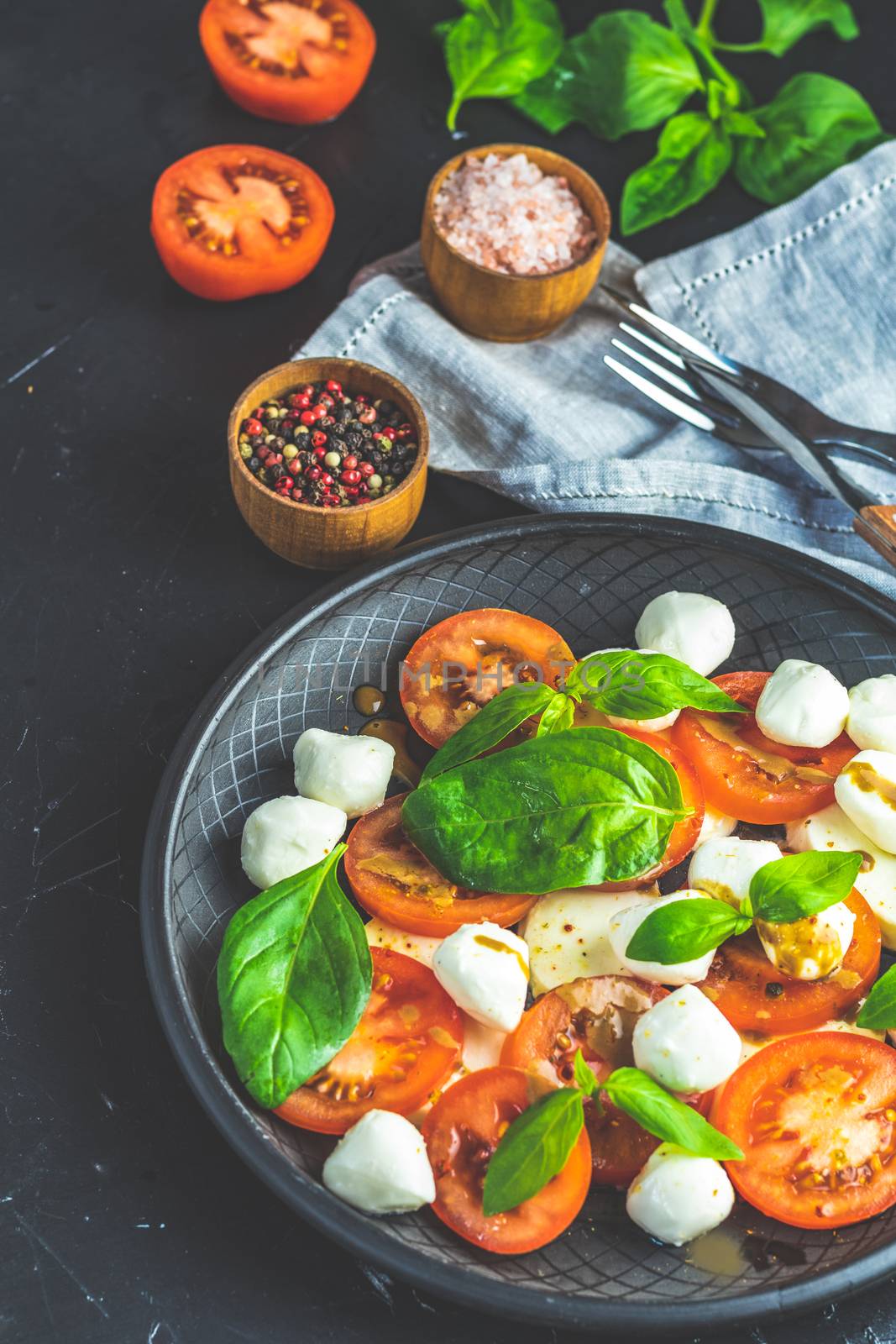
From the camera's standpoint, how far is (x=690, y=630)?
69.7 inches

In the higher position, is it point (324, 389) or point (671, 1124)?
point (324, 389)

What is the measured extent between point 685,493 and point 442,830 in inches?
30.1

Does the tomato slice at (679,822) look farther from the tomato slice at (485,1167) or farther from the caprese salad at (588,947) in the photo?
the tomato slice at (485,1167)

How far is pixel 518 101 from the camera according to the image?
248 cm

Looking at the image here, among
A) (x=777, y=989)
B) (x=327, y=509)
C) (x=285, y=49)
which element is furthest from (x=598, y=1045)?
(x=285, y=49)

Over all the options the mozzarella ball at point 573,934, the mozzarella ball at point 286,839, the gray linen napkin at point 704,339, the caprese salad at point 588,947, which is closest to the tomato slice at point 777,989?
the caprese salad at point 588,947

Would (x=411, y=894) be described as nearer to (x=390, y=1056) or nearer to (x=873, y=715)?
(x=390, y=1056)

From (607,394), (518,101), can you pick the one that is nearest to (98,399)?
(607,394)

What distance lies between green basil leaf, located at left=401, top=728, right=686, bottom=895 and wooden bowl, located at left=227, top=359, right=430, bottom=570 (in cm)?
47

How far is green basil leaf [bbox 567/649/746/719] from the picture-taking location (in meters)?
1.65

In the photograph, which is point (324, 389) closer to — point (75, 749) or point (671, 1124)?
point (75, 749)

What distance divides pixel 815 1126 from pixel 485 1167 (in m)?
0.36

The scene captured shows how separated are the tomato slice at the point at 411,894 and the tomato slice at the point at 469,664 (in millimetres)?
187

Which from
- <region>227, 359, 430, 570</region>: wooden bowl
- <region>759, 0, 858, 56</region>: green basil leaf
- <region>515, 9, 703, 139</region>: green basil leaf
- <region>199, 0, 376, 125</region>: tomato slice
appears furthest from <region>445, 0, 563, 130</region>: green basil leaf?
<region>227, 359, 430, 570</region>: wooden bowl
